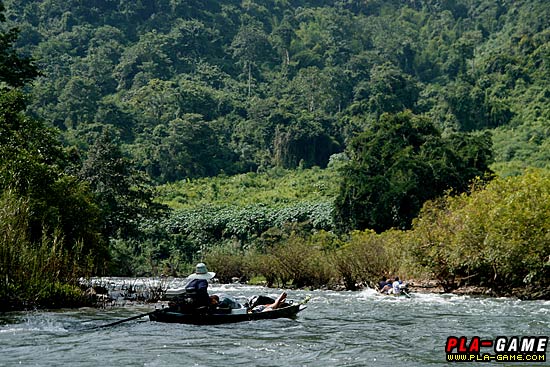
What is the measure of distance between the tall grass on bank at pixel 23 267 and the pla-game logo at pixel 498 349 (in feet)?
→ 36.0

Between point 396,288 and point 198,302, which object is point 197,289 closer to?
point 198,302

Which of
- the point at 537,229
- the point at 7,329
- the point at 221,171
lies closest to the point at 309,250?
the point at 537,229

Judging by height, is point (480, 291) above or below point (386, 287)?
below

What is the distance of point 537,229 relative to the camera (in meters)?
28.9

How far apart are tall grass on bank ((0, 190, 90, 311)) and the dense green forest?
0.10 metres

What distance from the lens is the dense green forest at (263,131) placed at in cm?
3384

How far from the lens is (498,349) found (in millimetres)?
Result: 15648

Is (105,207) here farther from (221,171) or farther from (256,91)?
(256,91)

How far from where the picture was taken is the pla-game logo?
14680mm

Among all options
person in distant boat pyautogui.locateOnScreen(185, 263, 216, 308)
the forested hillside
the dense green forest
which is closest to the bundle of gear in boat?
person in distant boat pyautogui.locateOnScreen(185, 263, 216, 308)

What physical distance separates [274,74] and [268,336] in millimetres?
119318

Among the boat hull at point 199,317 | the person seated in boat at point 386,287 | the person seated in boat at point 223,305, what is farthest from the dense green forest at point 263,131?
the person seated in boat at point 223,305

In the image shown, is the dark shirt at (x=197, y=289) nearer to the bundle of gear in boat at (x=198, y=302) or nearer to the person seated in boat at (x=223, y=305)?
the bundle of gear in boat at (x=198, y=302)

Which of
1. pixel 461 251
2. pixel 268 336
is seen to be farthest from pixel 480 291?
pixel 268 336
